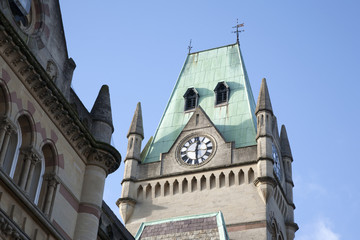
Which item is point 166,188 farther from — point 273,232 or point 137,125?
point 273,232

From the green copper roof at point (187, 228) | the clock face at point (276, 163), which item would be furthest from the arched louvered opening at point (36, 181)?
the clock face at point (276, 163)

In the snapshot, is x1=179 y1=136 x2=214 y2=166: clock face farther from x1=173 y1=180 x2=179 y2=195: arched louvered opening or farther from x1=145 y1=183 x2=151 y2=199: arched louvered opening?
x1=145 y1=183 x2=151 y2=199: arched louvered opening

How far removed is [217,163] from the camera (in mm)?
47469

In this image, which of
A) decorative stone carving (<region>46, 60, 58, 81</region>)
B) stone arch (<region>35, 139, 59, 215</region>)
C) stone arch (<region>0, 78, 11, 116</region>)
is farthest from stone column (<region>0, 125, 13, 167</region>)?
decorative stone carving (<region>46, 60, 58, 81</region>)

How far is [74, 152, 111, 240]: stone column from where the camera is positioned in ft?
61.2

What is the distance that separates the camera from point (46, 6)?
63.6 feet

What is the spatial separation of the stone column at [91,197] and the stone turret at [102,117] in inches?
23.1

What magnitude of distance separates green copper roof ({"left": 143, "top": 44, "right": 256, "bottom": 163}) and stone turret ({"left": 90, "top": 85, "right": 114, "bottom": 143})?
27.9 meters

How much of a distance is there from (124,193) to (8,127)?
3182 cm

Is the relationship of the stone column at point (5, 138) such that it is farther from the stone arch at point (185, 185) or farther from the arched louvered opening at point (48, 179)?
the stone arch at point (185, 185)

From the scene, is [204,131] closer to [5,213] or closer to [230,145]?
[230,145]

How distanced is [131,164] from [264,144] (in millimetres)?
8792

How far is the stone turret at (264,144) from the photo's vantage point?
1789 inches


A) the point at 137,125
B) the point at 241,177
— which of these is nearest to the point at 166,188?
the point at 241,177
